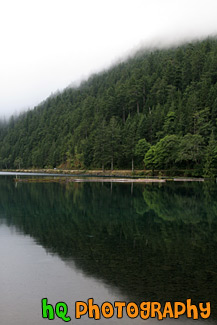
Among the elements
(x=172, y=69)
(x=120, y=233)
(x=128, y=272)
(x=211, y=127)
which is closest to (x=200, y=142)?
(x=211, y=127)

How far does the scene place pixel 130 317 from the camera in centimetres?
923

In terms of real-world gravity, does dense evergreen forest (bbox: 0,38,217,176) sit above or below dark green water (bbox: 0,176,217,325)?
above

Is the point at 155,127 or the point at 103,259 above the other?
the point at 155,127

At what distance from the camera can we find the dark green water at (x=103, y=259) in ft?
34.2

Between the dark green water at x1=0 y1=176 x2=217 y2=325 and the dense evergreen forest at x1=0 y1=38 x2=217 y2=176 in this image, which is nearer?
the dark green water at x1=0 y1=176 x2=217 y2=325

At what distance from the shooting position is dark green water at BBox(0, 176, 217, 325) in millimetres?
10430

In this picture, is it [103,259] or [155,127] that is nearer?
[103,259]

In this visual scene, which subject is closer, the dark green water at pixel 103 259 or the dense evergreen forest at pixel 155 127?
the dark green water at pixel 103 259

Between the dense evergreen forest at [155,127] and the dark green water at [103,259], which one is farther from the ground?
the dense evergreen forest at [155,127]

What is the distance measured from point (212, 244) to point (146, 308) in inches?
375

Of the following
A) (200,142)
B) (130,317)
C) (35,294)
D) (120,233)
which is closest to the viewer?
(130,317)

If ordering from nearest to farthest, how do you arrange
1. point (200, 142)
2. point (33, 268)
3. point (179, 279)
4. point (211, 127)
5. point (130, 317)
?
point (130, 317) < point (179, 279) < point (33, 268) < point (200, 142) < point (211, 127)

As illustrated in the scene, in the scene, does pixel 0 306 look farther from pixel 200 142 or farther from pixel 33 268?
pixel 200 142

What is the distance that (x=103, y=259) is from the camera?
14.6m
